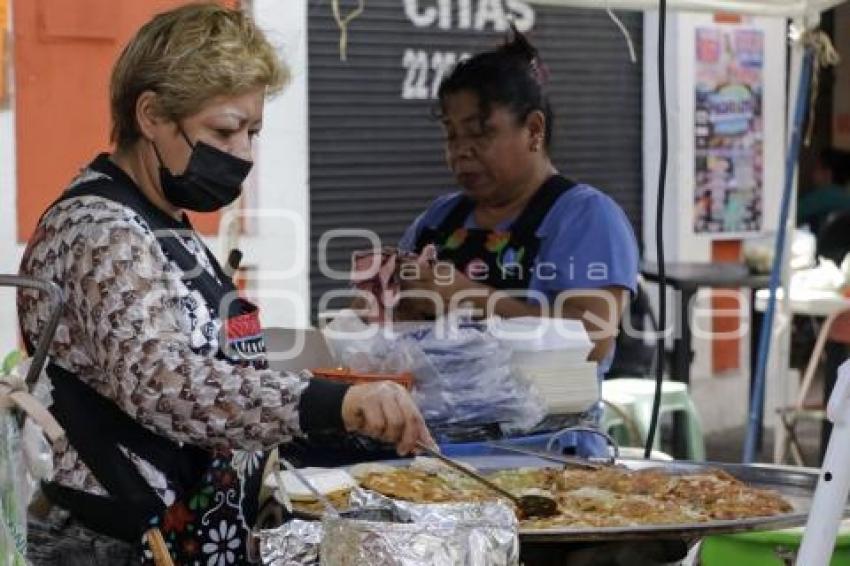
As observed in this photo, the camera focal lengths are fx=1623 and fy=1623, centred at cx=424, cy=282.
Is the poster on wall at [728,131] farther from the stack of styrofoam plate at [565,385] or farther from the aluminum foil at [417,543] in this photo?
the aluminum foil at [417,543]

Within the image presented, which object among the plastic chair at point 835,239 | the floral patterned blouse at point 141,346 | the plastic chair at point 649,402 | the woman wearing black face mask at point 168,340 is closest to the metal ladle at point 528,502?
the woman wearing black face mask at point 168,340

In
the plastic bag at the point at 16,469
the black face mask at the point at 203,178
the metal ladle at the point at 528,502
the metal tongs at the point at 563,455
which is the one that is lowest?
the metal tongs at the point at 563,455

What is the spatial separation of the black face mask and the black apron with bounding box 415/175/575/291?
1323mm

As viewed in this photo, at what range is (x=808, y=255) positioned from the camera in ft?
Answer: 26.3

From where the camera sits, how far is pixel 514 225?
4.16 metres

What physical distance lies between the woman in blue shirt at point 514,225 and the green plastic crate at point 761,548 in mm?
663

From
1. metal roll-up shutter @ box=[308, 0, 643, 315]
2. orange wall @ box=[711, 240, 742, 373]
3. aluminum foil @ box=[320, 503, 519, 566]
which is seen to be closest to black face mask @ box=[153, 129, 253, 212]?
aluminum foil @ box=[320, 503, 519, 566]

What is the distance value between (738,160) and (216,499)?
7.50m

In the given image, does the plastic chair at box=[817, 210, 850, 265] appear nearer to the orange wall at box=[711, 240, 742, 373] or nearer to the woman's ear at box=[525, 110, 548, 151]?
the orange wall at box=[711, 240, 742, 373]

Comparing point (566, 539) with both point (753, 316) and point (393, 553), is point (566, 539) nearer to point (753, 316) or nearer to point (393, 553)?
point (393, 553)

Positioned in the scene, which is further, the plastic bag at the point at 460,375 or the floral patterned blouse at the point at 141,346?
the plastic bag at the point at 460,375

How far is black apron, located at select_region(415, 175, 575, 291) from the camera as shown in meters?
4.09

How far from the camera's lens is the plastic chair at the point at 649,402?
6355mm

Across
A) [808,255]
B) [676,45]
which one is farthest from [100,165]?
[676,45]
